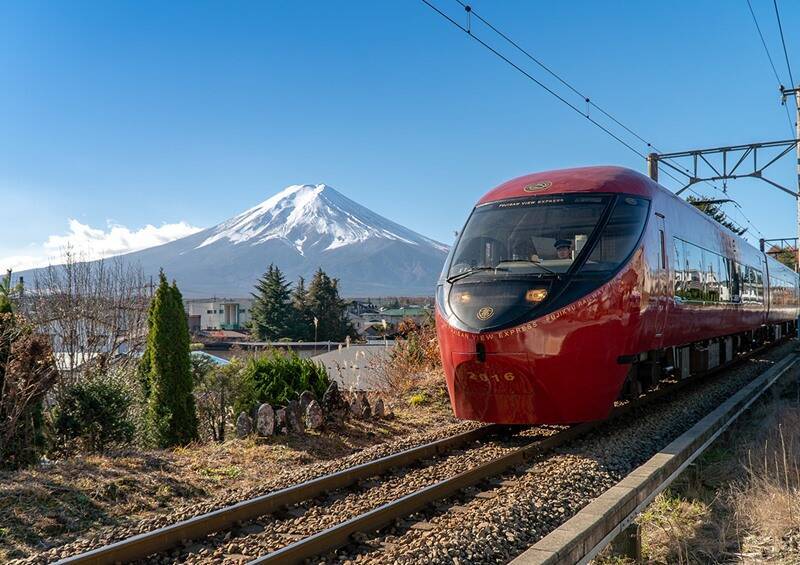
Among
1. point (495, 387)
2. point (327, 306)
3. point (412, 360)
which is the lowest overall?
point (412, 360)

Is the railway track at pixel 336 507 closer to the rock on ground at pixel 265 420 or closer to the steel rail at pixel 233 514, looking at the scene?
the steel rail at pixel 233 514

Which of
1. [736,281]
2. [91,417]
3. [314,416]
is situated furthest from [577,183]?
[736,281]

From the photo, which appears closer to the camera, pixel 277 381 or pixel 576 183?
pixel 576 183

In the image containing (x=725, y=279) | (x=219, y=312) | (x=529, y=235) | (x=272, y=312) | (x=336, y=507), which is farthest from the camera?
(x=219, y=312)

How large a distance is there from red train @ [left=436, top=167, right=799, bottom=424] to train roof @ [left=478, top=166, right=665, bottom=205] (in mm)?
19

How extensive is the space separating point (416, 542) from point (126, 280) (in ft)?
111

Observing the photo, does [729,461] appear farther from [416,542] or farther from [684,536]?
[416,542]

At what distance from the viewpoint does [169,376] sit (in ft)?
40.2

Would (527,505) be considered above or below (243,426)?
below

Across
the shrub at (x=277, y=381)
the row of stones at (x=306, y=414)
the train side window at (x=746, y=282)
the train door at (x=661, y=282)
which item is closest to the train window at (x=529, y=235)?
the train door at (x=661, y=282)

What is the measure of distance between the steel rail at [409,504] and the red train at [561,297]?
508mm

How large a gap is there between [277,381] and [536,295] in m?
4.56

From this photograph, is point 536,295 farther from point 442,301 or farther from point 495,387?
point 442,301

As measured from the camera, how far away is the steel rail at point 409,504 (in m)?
4.91
